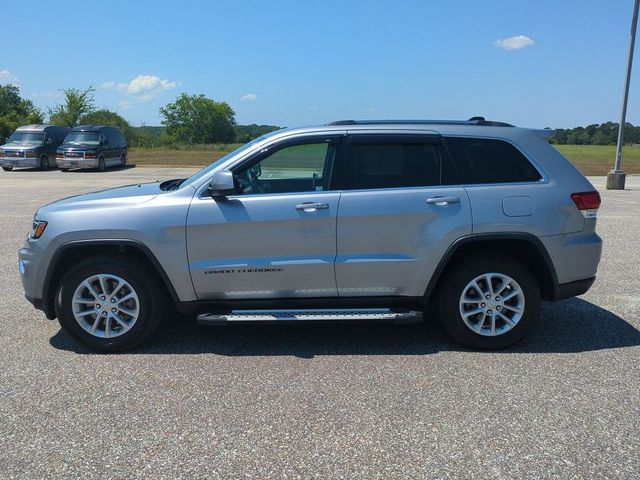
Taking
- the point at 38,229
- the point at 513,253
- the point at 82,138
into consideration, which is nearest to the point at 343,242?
the point at 513,253

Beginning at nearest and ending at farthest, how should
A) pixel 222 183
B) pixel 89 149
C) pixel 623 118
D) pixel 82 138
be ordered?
pixel 222 183, pixel 623 118, pixel 89 149, pixel 82 138

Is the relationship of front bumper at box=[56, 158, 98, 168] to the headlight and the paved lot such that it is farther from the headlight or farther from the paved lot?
the headlight

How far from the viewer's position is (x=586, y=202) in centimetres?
457

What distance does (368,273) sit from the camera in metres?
4.48

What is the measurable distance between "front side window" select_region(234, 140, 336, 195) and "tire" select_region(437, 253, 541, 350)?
4.51 ft

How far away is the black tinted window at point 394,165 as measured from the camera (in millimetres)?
4566

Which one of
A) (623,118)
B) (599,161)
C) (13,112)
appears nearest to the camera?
(623,118)

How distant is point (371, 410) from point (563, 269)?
212cm

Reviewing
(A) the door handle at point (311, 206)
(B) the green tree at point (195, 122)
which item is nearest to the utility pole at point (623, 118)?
(A) the door handle at point (311, 206)

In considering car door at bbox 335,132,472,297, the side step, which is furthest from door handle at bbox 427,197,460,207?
the side step

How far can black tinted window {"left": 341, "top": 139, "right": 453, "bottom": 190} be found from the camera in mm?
4566

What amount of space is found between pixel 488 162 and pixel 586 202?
86 centimetres

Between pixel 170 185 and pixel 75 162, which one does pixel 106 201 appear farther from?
pixel 75 162

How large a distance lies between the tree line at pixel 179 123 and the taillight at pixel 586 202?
0.65m
